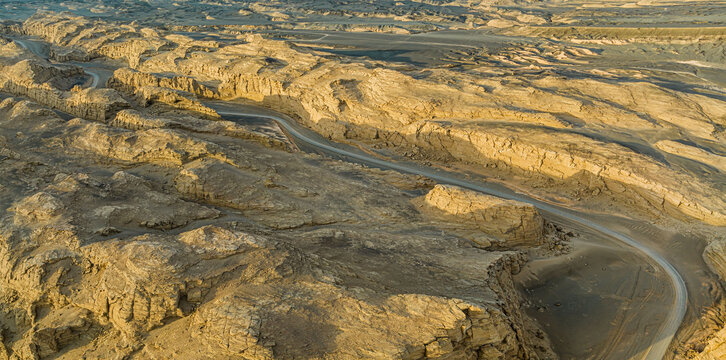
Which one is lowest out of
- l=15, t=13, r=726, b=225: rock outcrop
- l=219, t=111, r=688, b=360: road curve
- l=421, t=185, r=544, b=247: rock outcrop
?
l=219, t=111, r=688, b=360: road curve

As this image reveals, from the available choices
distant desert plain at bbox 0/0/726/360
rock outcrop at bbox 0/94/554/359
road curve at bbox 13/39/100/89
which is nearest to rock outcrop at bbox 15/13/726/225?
distant desert plain at bbox 0/0/726/360

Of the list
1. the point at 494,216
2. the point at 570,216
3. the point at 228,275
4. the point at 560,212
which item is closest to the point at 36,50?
the point at 228,275

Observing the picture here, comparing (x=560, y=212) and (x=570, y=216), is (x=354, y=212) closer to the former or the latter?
(x=560, y=212)

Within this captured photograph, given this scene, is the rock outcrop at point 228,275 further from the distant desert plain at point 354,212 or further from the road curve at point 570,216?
the road curve at point 570,216

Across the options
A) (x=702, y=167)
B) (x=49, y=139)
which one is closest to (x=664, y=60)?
(x=702, y=167)

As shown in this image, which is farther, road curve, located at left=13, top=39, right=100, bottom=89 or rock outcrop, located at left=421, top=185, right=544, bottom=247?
road curve, located at left=13, top=39, right=100, bottom=89

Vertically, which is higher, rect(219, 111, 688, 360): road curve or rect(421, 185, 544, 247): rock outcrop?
rect(421, 185, 544, 247): rock outcrop

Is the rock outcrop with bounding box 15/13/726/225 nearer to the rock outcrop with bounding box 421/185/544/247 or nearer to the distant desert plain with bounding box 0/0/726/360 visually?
the distant desert plain with bounding box 0/0/726/360
